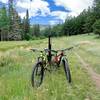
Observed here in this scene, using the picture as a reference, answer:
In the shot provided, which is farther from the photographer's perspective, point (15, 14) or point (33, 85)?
point (15, 14)

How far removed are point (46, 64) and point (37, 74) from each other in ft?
2.91

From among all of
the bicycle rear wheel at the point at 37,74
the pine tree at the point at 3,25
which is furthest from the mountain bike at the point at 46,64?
the pine tree at the point at 3,25

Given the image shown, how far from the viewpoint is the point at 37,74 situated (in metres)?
11.2

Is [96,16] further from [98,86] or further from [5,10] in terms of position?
[98,86]

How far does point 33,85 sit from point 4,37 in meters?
107

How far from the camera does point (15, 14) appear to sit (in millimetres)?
120750

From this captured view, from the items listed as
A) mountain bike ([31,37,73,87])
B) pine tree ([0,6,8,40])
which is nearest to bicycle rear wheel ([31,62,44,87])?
mountain bike ([31,37,73,87])

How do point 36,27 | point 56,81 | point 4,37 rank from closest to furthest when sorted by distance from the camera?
point 56,81
point 4,37
point 36,27

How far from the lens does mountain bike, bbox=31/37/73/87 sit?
35.9ft

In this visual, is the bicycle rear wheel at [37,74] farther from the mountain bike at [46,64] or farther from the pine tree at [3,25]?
the pine tree at [3,25]

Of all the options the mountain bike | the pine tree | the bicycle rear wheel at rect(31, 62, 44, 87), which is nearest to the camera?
the bicycle rear wheel at rect(31, 62, 44, 87)

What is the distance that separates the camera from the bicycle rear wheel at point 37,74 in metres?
10.8

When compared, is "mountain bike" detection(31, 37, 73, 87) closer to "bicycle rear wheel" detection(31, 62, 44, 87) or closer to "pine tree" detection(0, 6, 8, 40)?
"bicycle rear wheel" detection(31, 62, 44, 87)

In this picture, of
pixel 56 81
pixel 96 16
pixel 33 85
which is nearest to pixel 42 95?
pixel 33 85
